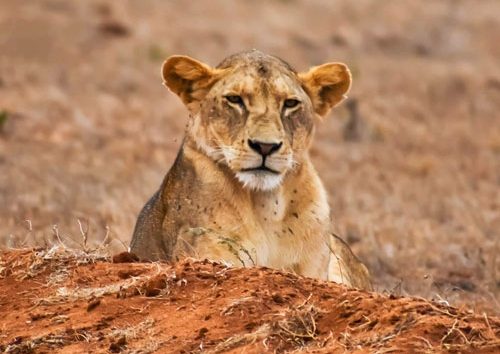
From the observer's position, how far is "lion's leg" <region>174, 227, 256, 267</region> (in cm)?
821

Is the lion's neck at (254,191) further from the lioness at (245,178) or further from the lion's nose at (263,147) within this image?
the lion's nose at (263,147)

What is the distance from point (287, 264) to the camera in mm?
8477

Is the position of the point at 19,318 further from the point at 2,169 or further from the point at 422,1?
the point at 422,1

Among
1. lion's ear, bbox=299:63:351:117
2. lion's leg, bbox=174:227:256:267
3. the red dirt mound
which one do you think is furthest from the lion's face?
the red dirt mound

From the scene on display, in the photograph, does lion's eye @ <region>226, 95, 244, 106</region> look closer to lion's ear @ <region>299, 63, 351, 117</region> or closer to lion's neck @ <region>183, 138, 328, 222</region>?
lion's neck @ <region>183, 138, 328, 222</region>

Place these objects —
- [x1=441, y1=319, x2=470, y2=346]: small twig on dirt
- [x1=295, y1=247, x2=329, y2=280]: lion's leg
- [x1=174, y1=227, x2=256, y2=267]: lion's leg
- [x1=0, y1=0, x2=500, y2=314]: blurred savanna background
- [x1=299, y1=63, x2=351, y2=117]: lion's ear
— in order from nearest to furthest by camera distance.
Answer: [x1=441, y1=319, x2=470, y2=346]: small twig on dirt
[x1=174, y1=227, x2=256, y2=267]: lion's leg
[x1=295, y1=247, x2=329, y2=280]: lion's leg
[x1=299, y1=63, x2=351, y2=117]: lion's ear
[x1=0, y1=0, x2=500, y2=314]: blurred savanna background

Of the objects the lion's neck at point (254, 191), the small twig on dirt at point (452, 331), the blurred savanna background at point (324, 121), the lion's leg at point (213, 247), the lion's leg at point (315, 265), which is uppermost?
the lion's neck at point (254, 191)

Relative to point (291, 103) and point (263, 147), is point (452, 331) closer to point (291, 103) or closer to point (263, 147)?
point (263, 147)

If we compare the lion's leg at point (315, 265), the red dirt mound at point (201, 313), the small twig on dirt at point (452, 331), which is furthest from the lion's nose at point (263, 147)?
the small twig on dirt at point (452, 331)

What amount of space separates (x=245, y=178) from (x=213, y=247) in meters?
0.42

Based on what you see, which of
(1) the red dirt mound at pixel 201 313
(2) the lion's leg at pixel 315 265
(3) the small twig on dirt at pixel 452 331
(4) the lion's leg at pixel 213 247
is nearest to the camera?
(3) the small twig on dirt at pixel 452 331

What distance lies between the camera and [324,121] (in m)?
20.2

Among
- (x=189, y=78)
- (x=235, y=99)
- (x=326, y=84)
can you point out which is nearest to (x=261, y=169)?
(x=235, y=99)

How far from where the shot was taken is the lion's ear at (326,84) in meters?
9.10
